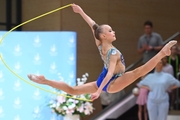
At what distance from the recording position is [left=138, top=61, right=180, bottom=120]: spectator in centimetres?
672

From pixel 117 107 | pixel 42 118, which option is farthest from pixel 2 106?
pixel 117 107

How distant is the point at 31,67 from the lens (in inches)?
262

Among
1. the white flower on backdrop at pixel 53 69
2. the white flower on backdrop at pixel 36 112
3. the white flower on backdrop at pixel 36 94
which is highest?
the white flower on backdrop at pixel 53 69

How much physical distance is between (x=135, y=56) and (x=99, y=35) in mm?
4732

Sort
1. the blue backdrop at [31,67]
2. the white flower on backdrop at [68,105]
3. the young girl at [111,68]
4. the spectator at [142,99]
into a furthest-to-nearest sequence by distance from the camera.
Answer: the spectator at [142,99], the white flower on backdrop at [68,105], the blue backdrop at [31,67], the young girl at [111,68]

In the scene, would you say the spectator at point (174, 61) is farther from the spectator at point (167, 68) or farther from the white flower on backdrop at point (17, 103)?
the white flower on backdrop at point (17, 103)

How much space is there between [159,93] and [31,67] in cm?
200

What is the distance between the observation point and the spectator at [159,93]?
265 inches

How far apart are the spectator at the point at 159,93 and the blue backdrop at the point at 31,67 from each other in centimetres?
125

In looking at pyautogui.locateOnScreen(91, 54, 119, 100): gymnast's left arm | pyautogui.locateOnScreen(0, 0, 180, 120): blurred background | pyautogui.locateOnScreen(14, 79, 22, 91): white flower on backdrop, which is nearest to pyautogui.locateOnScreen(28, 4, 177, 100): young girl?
pyautogui.locateOnScreen(91, 54, 119, 100): gymnast's left arm

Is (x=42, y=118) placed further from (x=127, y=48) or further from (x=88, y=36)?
(x=127, y=48)

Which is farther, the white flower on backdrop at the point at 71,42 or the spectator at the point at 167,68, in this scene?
the spectator at the point at 167,68

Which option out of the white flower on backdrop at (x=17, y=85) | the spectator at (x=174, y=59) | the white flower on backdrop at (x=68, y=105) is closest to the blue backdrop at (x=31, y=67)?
the white flower on backdrop at (x=17, y=85)

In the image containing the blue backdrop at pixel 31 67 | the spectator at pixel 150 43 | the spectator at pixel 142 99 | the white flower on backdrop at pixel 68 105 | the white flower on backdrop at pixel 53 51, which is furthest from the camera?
the spectator at pixel 150 43
